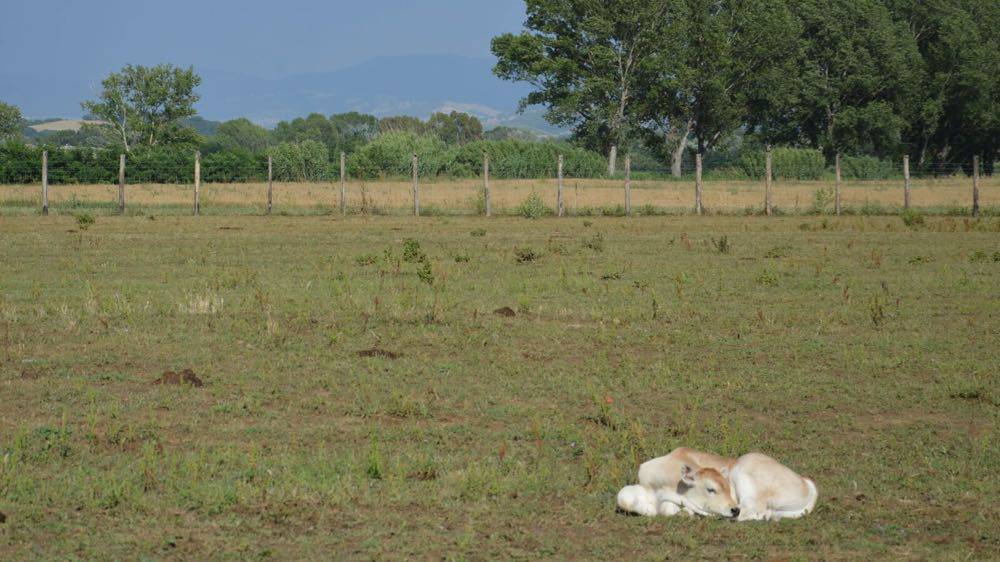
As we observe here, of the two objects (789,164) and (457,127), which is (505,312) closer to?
(789,164)

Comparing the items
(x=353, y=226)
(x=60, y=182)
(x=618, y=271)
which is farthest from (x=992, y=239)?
(x=60, y=182)

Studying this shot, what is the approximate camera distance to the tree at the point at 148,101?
110 metres

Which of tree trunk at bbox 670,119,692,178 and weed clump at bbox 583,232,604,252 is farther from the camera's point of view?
tree trunk at bbox 670,119,692,178

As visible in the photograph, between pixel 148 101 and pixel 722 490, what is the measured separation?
111m

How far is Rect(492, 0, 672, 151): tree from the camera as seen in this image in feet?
270

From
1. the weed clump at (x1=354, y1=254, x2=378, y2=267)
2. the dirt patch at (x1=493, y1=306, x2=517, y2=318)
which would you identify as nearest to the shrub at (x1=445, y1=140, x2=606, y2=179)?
the weed clump at (x1=354, y1=254, x2=378, y2=267)

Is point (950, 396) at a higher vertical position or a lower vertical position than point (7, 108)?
lower

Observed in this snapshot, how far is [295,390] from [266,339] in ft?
7.59

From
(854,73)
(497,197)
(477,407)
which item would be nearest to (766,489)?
(477,407)

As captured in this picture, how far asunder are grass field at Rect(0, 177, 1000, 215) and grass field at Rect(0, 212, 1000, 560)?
2068 cm

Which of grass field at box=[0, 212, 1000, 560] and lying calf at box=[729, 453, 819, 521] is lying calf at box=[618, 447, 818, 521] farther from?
grass field at box=[0, 212, 1000, 560]

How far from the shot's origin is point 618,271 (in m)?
19.6

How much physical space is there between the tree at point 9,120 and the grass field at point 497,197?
80.6m

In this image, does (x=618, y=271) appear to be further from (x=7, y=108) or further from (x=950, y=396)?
(x=7, y=108)
